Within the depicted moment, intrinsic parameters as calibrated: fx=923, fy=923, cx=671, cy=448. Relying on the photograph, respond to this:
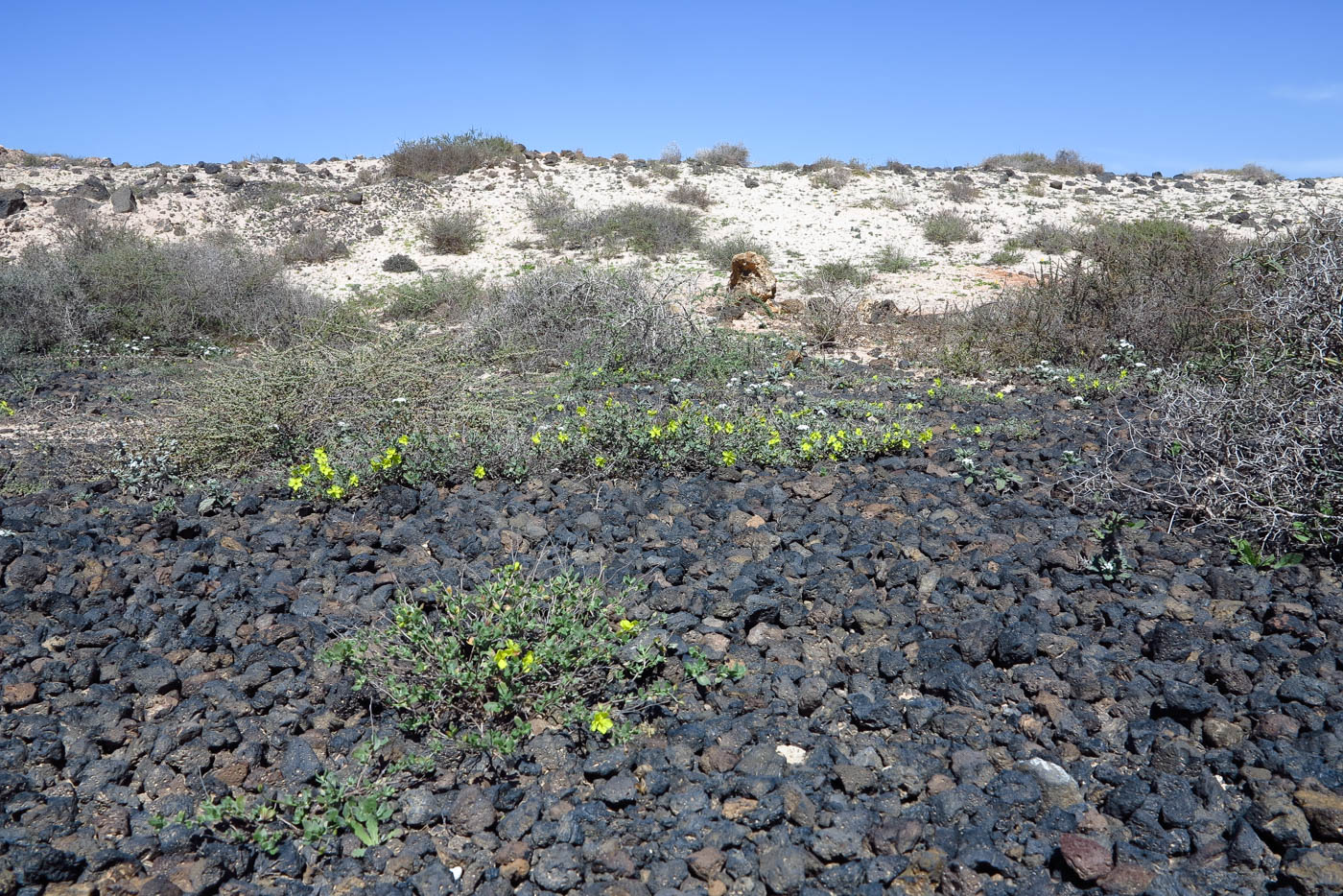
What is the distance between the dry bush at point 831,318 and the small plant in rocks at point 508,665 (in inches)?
247

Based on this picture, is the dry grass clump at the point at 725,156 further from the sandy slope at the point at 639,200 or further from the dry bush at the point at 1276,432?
the dry bush at the point at 1276,432

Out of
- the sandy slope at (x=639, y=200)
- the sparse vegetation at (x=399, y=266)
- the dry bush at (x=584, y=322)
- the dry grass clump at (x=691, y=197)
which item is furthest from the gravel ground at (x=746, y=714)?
the dry grass clump at (x=691, y=197)

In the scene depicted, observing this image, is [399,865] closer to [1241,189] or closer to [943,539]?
[943,539]

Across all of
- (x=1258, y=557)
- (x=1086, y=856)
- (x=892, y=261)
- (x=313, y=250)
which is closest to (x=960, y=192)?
(x=892, y=261)

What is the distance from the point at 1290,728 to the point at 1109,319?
6425 millimetres

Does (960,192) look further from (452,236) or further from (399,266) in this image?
(399,266)

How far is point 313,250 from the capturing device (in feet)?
51.9

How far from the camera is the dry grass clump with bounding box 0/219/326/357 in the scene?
10047 millimetres

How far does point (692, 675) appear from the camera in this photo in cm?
302

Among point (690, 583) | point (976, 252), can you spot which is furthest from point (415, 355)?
point (976, 252)

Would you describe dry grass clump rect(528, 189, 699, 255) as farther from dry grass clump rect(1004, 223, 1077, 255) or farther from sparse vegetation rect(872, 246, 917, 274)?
Answer: dry grass clump rect(1004, 223, 1077, 255)

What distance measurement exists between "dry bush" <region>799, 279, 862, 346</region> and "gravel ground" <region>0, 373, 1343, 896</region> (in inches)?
204

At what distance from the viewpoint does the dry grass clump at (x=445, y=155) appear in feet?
66.4

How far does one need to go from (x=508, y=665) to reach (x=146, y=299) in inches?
403
